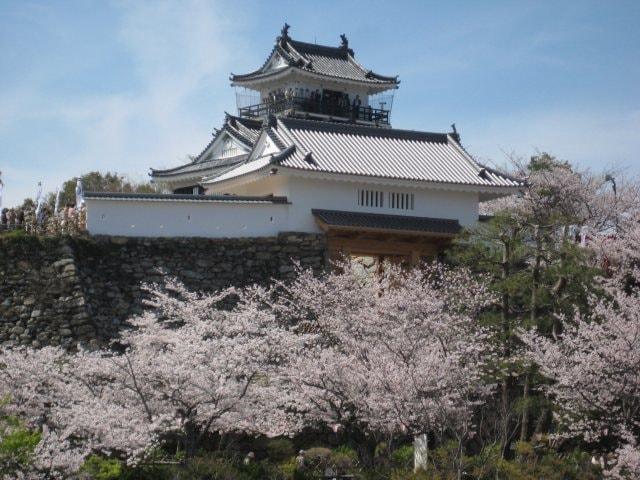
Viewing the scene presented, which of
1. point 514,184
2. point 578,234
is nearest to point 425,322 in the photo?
point 514,184

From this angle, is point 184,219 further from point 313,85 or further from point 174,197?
point 313,85

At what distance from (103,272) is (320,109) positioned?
15933 millimetres

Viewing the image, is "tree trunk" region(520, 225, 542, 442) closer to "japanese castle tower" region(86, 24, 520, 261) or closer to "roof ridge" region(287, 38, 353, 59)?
"japanese castle tower" region(86, 24, 520, 261)

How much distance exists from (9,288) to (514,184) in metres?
11.3

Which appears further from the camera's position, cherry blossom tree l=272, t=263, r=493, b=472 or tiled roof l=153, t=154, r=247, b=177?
tiled roof l=153, t=154, r=247, b=177

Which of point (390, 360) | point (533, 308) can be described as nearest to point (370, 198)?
point (533, 308)

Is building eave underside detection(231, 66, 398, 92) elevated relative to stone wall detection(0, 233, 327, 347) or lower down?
elevated

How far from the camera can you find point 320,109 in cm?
3316

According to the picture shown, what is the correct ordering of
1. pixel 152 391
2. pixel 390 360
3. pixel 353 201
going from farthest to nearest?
pixel 353 201 < pixel 390 360 < pixel 152 391

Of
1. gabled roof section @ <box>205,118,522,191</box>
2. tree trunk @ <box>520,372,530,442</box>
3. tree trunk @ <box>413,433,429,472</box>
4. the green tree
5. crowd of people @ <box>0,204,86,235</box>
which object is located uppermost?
gabled roof section @ <box>205,118,522,191</box>

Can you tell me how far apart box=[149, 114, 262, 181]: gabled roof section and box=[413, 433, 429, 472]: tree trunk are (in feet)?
53.3

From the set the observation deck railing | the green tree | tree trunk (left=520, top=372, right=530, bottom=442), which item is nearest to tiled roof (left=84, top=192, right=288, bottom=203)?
the green tree

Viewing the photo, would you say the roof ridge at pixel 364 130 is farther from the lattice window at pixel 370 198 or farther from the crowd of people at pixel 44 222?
the crowd of people at pixel 44 222

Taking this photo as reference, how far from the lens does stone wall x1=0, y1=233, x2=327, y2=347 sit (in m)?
17.3
